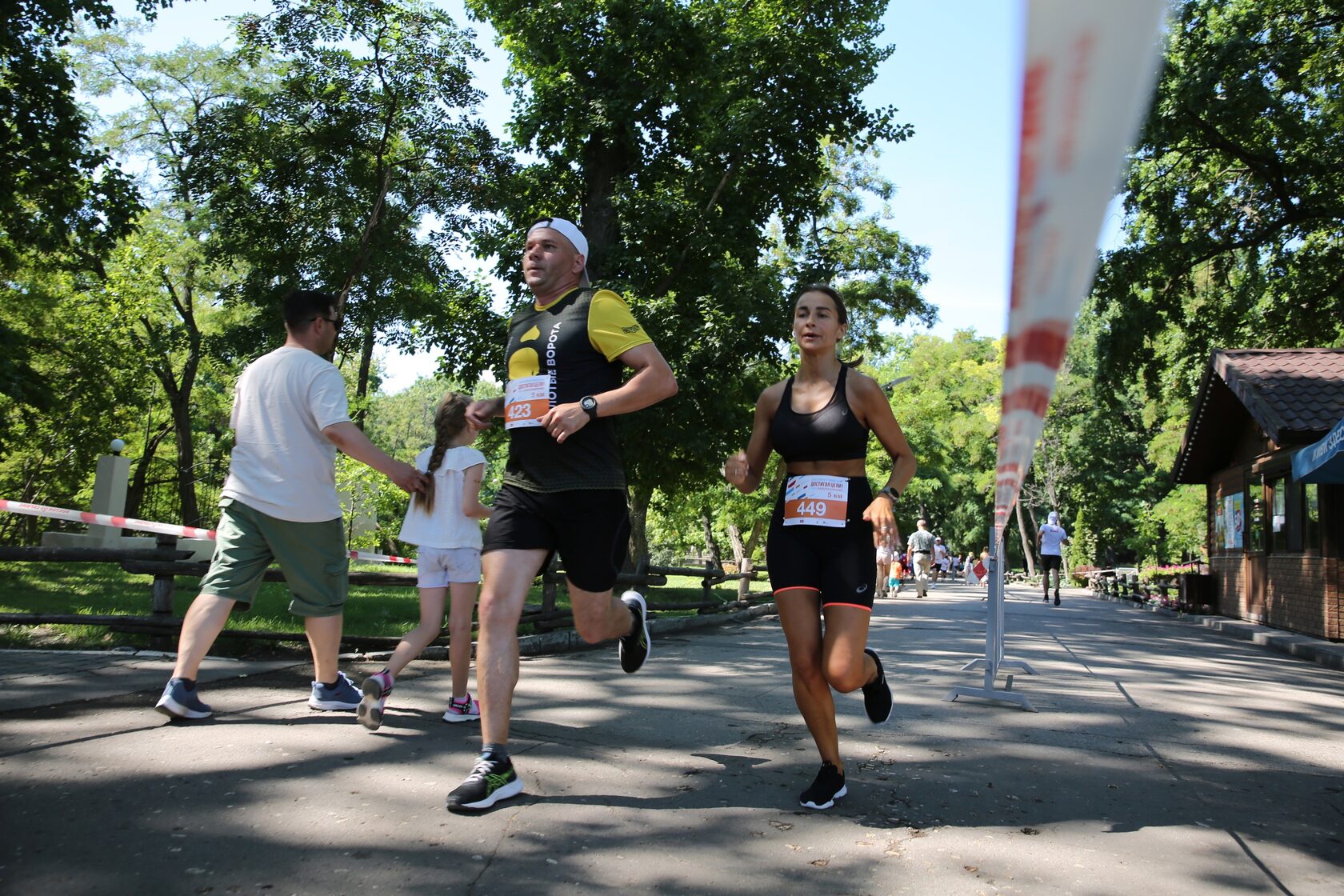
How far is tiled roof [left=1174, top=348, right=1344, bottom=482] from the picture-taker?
14781mm

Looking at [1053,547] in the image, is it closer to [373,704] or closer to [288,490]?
[373,704]

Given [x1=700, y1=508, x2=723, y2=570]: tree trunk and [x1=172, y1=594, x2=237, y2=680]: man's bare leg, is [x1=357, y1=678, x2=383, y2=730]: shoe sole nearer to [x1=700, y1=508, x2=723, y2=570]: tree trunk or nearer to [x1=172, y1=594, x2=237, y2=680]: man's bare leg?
[x1=172, y1=594, x2=237, y2=680]: man's bare leg

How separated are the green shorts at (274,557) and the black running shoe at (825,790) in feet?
7.84

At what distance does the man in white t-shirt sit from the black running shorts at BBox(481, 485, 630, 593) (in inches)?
39.8

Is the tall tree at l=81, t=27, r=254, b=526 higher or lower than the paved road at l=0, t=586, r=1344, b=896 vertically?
higher

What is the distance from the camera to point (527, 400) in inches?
161

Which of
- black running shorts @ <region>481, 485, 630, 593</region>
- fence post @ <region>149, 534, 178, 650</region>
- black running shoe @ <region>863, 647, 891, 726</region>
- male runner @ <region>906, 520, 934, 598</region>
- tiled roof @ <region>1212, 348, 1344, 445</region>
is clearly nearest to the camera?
black running shorts @ <region>481, 485, 630, 593</region>

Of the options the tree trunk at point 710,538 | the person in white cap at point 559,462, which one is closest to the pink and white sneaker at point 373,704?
the person in white cap at point 559,462

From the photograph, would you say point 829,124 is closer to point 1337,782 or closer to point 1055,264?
point 1337,782

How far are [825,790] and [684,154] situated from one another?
15.1m

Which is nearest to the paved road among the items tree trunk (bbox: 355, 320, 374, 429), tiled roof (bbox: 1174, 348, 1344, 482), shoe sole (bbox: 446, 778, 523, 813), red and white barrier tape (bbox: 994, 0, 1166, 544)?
shoe sole (bbox: 446, 778, 523, 813)

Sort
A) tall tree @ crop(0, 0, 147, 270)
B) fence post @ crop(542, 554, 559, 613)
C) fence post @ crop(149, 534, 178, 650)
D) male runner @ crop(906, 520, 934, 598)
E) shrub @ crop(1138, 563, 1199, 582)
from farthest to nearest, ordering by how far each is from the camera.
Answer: male runner @ crop(906, 520, 934, 598) < shrub @ crop(1138, 563, 1199, 582) < tall tree @ crop(0, 0, 147, 270) < fence post @ crop(542, 554, 559, 613) < fence post @ crop(149, 534, 178, 650)

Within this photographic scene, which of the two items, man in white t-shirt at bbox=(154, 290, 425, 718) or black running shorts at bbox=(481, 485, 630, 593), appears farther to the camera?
man in white t-shirt at bbox=(154, 290, 425, 718)

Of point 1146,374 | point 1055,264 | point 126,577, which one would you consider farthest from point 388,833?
point 1146,374
